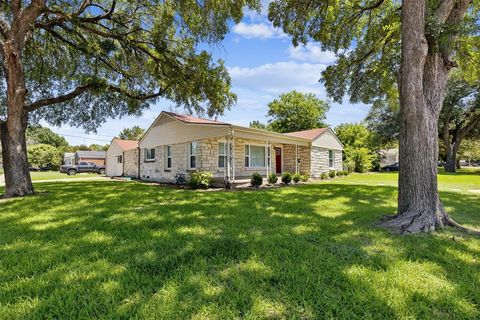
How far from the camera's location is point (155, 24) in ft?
33.4

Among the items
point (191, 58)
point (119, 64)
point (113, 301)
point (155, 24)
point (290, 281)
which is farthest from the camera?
point (119, 64)

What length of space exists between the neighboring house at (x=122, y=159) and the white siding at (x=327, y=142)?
1395cm

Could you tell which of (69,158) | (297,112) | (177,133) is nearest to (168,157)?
(177,133)

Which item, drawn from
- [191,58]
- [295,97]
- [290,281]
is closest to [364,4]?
[191,58]

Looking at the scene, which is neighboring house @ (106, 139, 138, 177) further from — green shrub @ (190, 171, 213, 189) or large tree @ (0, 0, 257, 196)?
green shrub @ (190, 171, 213, 189)

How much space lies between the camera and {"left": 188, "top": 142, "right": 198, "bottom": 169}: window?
47.7ft

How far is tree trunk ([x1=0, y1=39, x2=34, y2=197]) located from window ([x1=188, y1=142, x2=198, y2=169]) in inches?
289

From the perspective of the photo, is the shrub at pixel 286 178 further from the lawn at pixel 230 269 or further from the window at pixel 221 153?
the lawn at pixel 230 269

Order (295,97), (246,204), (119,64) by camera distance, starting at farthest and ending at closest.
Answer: (295,97), (119,64), (246,204)

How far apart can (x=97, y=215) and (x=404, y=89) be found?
268 inches

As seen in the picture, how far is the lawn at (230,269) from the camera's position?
2309 mm

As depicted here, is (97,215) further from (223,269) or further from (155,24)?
(155,24)

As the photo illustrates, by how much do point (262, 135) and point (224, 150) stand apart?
7.51 ft

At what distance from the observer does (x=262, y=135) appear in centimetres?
1423
